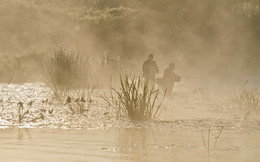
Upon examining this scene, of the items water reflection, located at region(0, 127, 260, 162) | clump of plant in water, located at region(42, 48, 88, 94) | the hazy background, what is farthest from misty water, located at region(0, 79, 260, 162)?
the hazy background

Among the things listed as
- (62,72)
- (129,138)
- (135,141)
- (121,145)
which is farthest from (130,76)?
(121,145)

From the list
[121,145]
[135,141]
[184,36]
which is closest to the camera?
[121,145]

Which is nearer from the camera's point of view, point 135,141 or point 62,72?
point 135,141

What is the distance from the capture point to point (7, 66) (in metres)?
22.2

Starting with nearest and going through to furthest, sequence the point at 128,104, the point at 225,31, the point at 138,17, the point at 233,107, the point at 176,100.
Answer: the point at 128,104 < the point at 233,107 < the point at 176,100 < the point at 225,31 < the point at 138,17

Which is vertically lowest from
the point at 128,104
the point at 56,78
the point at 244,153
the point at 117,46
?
the point at 244,153

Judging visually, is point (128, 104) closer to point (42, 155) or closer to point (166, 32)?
point (42, 155)

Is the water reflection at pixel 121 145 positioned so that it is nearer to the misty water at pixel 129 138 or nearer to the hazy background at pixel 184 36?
the misty water at pixel 129 138

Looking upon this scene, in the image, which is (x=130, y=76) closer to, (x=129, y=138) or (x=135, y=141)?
(x=129, y=138)

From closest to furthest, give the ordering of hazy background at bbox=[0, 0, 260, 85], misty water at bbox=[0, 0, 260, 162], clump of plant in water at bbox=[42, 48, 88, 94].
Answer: misty water at bbox=[0, 0, 260, 162], clump of plant in water at bbox=[42, 48, 88, 94], hazy background at bbox=[0, 0, 260, 85]

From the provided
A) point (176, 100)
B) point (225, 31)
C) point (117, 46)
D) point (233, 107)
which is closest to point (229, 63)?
point (225, 31)

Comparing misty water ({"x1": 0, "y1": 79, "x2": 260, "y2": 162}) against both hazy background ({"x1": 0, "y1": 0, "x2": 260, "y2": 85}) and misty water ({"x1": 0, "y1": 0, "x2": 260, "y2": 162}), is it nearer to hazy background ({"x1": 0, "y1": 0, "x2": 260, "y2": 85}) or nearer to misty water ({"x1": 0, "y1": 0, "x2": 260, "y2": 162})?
misty water ({"x1": 0, "y1": 0, "x2": 260, "y2": 162})

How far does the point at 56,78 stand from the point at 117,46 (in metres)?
11.5

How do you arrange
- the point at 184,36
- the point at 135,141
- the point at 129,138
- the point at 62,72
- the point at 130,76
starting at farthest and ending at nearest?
the point at 184,36
the point at 130,76
the point at 62,72
the point at 129,138
the point at 135,141
